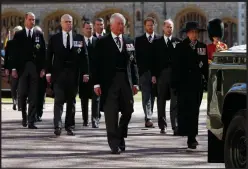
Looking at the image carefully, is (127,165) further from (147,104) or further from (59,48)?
(147,104)

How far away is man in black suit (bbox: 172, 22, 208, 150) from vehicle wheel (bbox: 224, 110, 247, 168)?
9.37 ft

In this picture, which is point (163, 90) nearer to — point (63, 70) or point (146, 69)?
point (146, 69)

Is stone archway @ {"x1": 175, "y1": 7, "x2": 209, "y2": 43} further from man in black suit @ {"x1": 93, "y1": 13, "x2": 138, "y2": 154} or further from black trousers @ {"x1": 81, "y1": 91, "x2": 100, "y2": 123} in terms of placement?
man in black suit @ {"x1": 93, "y1": 13, "x2": 138, "y2": 154}

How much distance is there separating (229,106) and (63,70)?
4.85m

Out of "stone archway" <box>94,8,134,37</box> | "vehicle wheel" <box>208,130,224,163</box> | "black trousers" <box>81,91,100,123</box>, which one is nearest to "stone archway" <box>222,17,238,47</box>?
"stone archway" <box>94,8,134,37</box>

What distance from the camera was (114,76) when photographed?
9914mm

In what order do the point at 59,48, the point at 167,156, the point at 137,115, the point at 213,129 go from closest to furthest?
the point at 213,129 → the point at 167,156 → the point at 59,48 → the point at 137,115

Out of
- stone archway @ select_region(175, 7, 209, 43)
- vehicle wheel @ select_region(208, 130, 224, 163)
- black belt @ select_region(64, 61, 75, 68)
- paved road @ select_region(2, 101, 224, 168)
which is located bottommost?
paved road @ select_region(2, 101, 224, 168)

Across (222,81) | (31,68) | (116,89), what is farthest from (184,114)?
(31,68)

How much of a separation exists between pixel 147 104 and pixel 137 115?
3.14 meters

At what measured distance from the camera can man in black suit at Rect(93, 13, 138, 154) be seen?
32.5 ft

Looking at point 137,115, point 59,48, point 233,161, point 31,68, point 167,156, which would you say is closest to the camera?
point 233,161

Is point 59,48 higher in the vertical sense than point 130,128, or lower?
higher

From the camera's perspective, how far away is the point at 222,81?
765 centimetres
